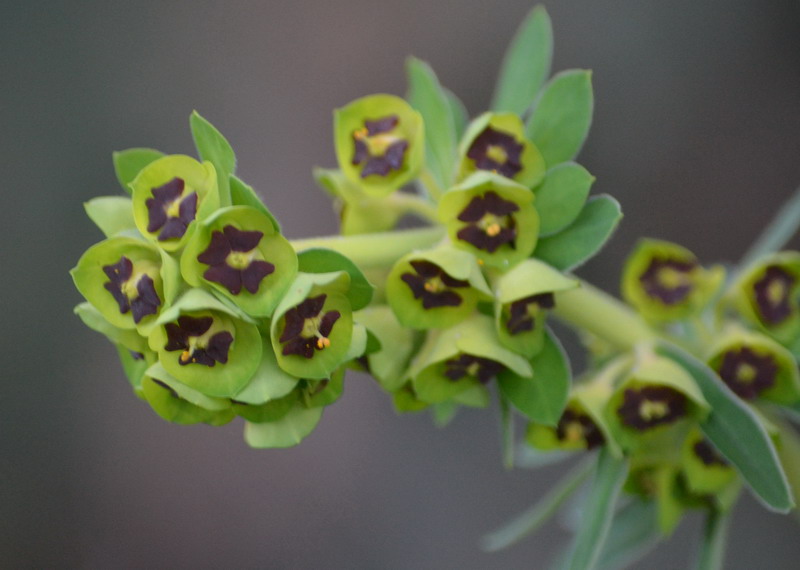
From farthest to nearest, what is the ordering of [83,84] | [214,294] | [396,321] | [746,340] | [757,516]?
[83,84], [757,516], [746,340], [396,321], [214,294]

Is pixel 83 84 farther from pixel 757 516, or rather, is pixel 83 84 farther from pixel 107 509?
pixel 757 516

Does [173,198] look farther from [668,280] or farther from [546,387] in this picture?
[668,280]

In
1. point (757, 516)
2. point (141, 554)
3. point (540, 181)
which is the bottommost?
point (141, 554)

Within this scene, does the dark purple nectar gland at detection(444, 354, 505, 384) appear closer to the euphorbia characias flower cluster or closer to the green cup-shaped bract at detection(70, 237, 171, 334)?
the euphorbia characias flower cluster

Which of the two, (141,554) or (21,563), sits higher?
(141,554)

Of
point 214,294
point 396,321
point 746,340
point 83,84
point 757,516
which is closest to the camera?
point 214,294

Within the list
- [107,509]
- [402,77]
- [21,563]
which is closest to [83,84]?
[402,77]

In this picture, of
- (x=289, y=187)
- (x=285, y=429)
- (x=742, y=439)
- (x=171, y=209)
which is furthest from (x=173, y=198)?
(x=289, y=187)

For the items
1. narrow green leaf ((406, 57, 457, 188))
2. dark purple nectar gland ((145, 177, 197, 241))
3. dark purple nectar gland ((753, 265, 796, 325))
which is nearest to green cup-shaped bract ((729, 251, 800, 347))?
dark purple nectar gland ((753, 265, 796, 325))
